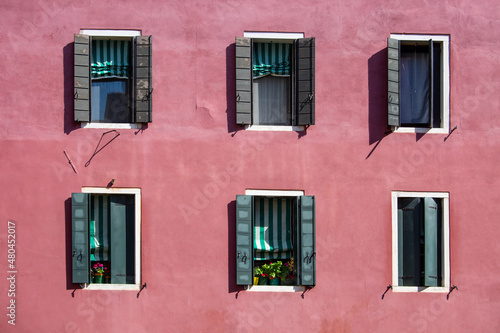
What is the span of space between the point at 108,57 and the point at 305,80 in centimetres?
330

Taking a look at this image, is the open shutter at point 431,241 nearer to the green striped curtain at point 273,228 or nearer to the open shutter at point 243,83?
the green striped curtain at point 273,228

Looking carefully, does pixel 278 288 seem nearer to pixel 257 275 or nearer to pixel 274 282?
pixel 274 282

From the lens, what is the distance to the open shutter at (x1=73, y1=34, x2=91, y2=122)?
809 centimetres

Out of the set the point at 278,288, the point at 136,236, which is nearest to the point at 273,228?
the point at 278,288

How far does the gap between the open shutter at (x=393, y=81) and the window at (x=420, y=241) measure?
1.24 metres

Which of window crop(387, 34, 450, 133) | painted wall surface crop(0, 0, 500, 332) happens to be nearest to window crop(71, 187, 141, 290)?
painted wall surface crop(0, 0, 500, 332)

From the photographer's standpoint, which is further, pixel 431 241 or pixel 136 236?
pixel 431 241

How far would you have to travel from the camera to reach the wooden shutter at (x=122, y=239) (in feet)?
27.0

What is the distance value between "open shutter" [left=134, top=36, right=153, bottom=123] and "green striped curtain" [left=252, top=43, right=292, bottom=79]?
68.3 inches

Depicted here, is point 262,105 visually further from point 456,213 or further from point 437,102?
point 456,213

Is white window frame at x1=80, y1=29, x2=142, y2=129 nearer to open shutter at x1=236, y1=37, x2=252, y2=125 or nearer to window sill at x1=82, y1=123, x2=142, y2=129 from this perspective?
window sill at x1=82, y1=123, x2=142, y2=129

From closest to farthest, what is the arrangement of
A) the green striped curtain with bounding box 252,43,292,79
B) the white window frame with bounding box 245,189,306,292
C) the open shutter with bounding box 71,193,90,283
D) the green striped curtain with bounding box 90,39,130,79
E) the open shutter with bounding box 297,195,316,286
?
the open shutter with bounding box 71,193,90,283 < the open shutter with bounding box 297,195,316,286 < the white window frame with bounding box 245,189,306,292 < the green striped curtain with bounding box 90,39,130,79 < the green striped curtain with bounding box 252,43,292,79

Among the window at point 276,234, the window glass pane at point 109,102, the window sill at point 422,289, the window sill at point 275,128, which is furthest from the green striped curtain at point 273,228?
the window glass pane at point 109,102

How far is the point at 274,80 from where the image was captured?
28.3 feet
